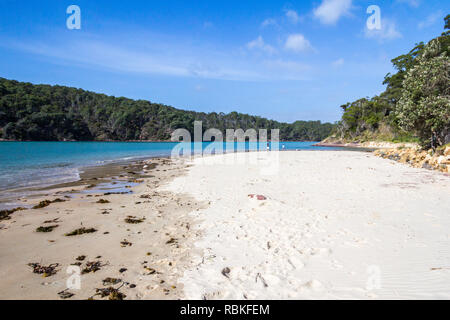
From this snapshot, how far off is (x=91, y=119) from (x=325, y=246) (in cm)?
13984

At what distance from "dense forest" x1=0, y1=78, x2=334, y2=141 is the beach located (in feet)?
341

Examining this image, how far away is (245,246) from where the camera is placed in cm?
449

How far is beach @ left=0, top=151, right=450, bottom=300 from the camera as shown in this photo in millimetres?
3195

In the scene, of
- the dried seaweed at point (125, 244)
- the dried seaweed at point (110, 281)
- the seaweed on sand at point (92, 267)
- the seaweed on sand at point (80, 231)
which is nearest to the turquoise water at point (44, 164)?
the seaweed on sand at point (80, 231)

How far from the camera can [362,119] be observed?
→ 69.9 metres

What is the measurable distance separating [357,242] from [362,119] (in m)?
77.7

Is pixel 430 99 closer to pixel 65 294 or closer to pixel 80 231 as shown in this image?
pixel 80 231

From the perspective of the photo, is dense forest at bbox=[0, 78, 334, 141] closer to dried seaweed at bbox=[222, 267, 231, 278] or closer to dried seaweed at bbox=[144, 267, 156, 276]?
dried seaweed at bbox=[144, 267, 156, 276]

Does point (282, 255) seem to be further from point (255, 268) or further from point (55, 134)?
point (55, 134)

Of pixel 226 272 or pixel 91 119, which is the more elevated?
pixel 91 119

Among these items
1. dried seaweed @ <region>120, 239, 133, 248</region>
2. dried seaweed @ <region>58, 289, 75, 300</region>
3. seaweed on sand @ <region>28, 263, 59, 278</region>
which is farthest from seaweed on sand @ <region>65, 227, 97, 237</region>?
dried seaweed @ <region>58, 289, 75, 300</region>

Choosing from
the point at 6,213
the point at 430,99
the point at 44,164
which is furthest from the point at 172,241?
the point at 44,164

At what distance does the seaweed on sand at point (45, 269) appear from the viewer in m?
3.67

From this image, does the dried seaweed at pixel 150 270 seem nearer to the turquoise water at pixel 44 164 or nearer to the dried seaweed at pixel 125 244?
the dried seaweed at pixel 125 244
